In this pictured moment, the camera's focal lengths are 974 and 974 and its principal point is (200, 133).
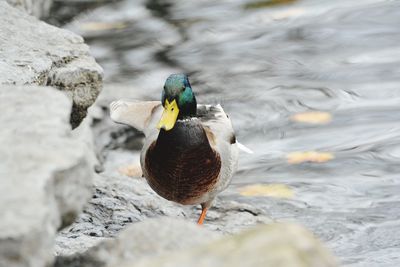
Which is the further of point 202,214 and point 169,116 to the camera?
point 202,214

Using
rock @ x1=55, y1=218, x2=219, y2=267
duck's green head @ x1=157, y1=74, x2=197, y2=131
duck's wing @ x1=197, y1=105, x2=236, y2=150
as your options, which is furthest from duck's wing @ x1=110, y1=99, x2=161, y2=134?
rock @ x1=55, y1=218, x2=219, y2=267

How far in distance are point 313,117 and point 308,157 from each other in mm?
703

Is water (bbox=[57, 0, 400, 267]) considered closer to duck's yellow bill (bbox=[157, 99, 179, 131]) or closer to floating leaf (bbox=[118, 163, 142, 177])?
floating leaf (bbox=[118, 163, 142, 177])

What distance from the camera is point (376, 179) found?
5.65 m

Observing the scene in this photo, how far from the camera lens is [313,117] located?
6.70 m

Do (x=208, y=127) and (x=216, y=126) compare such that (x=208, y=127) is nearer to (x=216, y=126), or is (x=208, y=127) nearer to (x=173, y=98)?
(x=216, y=126)

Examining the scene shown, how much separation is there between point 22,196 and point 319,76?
537 centimetres

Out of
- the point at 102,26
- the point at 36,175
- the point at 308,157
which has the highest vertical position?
the point at 36,175

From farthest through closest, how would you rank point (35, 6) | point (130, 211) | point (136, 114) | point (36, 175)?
A: 1. point (35, 6)
2. point (136, 114)
3. point (130, 211)
4. point (36, 175)

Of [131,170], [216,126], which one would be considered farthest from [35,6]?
[216,126]

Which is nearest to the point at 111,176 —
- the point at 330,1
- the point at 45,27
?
the point at 45,27

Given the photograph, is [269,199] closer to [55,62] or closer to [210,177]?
[210,177]

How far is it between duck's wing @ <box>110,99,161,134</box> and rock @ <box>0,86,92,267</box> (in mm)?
2371

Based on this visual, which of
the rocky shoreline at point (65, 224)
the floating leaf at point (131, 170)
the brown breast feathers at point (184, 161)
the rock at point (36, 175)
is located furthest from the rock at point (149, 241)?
the floating leaf at point (131, 170)
